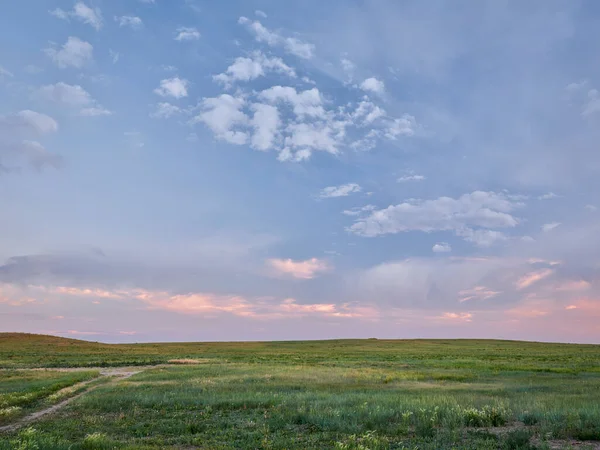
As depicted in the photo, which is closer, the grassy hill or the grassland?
the grassland

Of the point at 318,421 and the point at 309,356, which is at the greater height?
the point at 318,421

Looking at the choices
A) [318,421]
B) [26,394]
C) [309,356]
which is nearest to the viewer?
[318,421]

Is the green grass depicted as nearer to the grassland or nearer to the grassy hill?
the grassland

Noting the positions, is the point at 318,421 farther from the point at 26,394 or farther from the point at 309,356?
the point at 309,356

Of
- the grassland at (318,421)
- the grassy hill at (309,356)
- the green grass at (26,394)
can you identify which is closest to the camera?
the grassland at (318,421)

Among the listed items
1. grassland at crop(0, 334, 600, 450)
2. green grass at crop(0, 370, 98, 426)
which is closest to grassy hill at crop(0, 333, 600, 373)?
green grass at crop(0, 370, 98, 426)

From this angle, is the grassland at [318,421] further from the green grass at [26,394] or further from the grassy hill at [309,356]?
the grassy hill at [309,356]

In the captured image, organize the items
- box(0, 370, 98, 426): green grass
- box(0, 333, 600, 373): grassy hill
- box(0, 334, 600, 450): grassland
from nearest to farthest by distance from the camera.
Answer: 1. box(0, 334, 600, 450): grassland
2. box(0, 370, 98, 426): green grass
3. box(0, 333, 600, 373): grassy hill

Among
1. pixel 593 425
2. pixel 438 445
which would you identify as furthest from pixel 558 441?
pixel 438 445

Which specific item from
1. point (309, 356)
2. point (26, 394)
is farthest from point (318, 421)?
point (309, 356)

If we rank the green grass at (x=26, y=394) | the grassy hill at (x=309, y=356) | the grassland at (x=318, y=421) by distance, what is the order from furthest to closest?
1. the grassy hill at (x=309, y=356)
2. the green grass at (x=26, y=394)
3. the grassland at (x=318, y=421)

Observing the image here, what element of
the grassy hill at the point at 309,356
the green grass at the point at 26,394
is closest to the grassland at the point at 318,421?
the green grass at the point at 26,394

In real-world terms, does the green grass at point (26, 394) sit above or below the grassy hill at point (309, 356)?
above

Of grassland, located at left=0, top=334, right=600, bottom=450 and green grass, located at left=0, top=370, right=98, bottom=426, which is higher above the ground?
grassland, located at left=0, top=334, right=600, bottom=450
